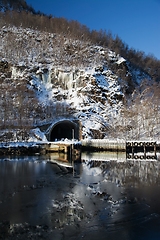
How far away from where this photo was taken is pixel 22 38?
74.9 meters

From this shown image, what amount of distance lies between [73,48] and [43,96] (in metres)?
28.1

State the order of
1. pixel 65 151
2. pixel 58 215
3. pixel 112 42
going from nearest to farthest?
pixel 58 215 < pixel 65 151 < pixel 112 42

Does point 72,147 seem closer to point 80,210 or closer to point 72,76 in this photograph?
point 80,210

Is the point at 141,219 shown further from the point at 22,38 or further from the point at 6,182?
the point at 22,38

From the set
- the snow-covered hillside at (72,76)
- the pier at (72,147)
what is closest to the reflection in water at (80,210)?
the pier at (72,147)

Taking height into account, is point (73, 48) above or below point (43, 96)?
above

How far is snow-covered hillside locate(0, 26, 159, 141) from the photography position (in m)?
52.5

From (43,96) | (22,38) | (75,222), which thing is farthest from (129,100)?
(75,222)

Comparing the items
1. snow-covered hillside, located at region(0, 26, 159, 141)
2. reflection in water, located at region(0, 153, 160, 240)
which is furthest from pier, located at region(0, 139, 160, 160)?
reflection in water, located at region(0, 153, 160, 240)

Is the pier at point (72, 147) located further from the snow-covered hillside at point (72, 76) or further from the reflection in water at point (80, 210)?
the reflection in water at point (80, 210)

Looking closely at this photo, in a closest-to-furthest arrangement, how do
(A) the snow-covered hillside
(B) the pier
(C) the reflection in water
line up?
(C) the reflection in water, (B) the pier, (A) the snow-covered hillside

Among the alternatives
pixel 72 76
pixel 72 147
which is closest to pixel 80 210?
pixel 72 147

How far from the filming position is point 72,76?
6394 centimetres

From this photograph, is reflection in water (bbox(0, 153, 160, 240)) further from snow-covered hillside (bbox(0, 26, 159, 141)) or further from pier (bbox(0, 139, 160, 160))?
snow-covered hillside (bbox(0, 26, 159, 141))
